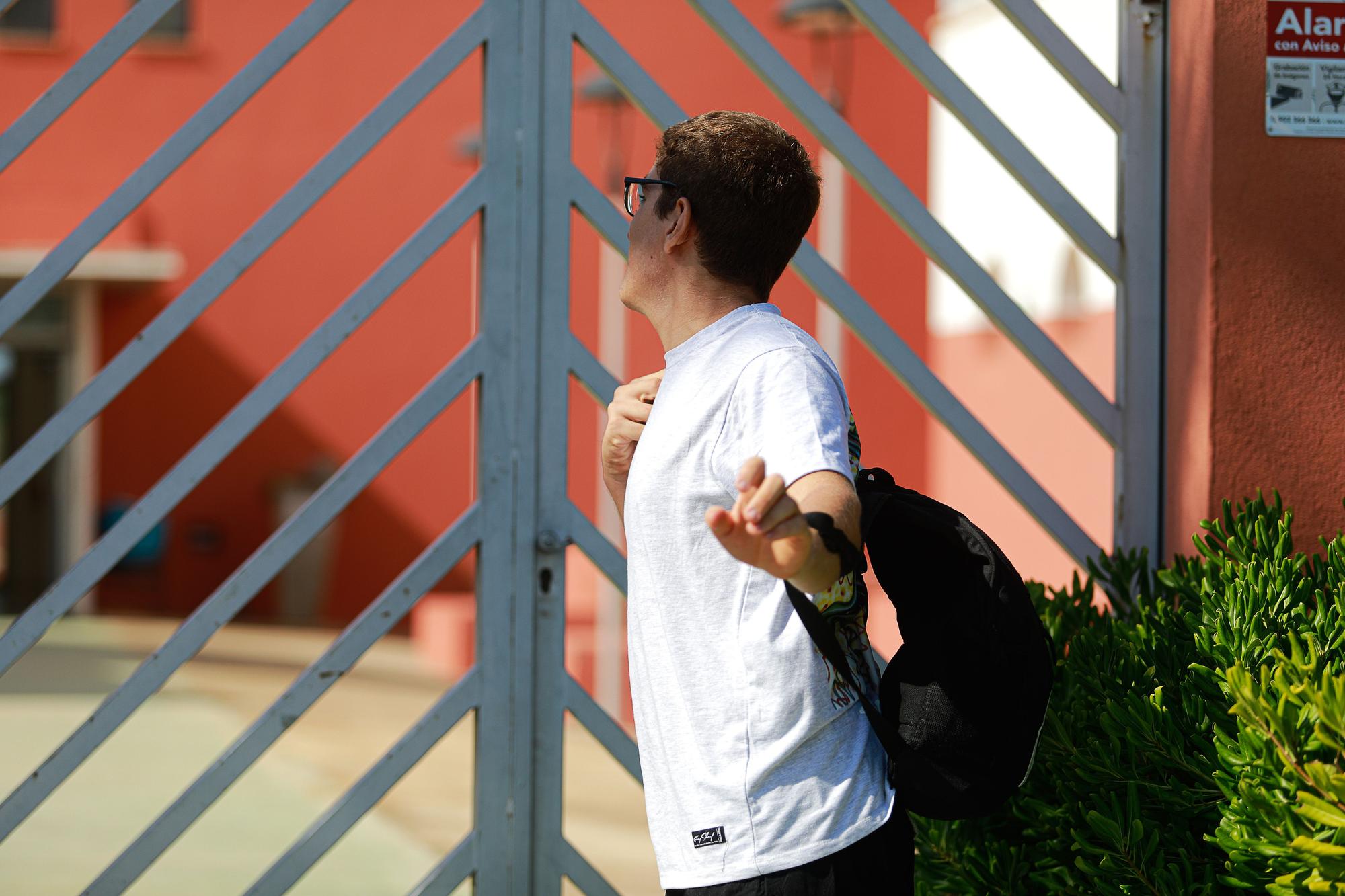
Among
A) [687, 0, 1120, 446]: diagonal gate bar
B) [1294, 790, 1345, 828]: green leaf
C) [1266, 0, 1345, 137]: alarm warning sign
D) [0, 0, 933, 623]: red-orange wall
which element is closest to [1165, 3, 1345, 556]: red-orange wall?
[1266, 0, 1345, 137]: alarm warning sign

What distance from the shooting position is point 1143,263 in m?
2.87

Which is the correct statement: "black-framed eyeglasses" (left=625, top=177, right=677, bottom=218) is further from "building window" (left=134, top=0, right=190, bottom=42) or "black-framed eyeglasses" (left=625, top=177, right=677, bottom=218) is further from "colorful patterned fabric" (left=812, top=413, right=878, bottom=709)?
"building window" (left=134, top=0, right=190, bottom=42)

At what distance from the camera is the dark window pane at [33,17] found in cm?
1520

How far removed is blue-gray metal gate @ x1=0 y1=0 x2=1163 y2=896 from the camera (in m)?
2.72

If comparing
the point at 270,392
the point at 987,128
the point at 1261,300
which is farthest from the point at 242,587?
the point at 1261,300

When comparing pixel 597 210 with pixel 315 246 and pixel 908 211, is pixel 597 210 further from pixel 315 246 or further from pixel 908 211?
pixel 315 246

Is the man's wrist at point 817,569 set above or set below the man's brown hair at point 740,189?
below

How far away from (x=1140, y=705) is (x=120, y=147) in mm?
14950

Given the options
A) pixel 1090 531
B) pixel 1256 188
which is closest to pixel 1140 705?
pixel 1256 188

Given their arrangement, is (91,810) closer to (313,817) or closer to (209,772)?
(313,817)

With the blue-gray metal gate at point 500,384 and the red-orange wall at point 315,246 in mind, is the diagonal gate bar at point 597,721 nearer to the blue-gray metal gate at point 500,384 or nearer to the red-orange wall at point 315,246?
the blue-gray metal gate at point 500,384

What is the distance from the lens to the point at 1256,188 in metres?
2.69

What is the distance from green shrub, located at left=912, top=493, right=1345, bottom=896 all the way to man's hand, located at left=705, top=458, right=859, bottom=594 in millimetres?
556

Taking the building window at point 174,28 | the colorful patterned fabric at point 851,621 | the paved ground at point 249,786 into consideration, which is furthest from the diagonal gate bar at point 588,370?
the building window at point 174,28
